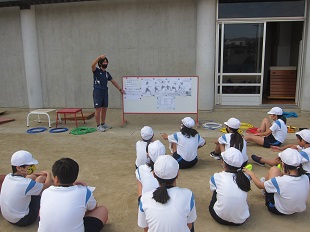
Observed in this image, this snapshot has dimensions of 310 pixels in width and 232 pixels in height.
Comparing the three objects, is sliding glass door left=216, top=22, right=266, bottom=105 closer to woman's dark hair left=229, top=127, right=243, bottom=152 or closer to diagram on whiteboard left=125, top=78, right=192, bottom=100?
diagram on whiteboard left=125, top=78, right=192, bottom=100

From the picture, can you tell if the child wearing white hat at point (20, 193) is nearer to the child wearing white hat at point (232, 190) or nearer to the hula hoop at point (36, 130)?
the child wearing white hat at point (232, 190)

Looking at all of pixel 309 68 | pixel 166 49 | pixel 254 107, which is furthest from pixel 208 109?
pixel 309 68

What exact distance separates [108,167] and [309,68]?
23.3 ft

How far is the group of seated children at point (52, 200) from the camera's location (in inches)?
88.1

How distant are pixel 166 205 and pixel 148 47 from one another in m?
8.08

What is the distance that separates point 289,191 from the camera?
2861 millimetres

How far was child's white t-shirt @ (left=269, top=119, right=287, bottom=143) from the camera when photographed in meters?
5.18

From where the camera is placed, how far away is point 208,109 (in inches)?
366

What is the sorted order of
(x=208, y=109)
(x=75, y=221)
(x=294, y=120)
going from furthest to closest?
Answer: (x=208, y=109)
(x=294, y=120)
(x=75, y=221)

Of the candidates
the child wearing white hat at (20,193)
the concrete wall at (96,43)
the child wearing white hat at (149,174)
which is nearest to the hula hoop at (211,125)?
the concrete wall at (96,43)

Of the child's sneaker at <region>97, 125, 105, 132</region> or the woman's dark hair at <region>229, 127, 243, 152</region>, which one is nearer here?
the woman's dark hair at <region>229, 127, 243, 152</region>

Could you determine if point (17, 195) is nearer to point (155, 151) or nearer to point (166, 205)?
point (155, 151)

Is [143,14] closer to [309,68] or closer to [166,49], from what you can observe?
[166,49]

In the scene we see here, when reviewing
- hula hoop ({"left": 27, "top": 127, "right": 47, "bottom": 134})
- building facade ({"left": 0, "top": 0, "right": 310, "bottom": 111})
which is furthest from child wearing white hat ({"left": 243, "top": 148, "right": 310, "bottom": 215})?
building facade ({"left": 0, "top": 0, "right": 310, "bottom": 111})
